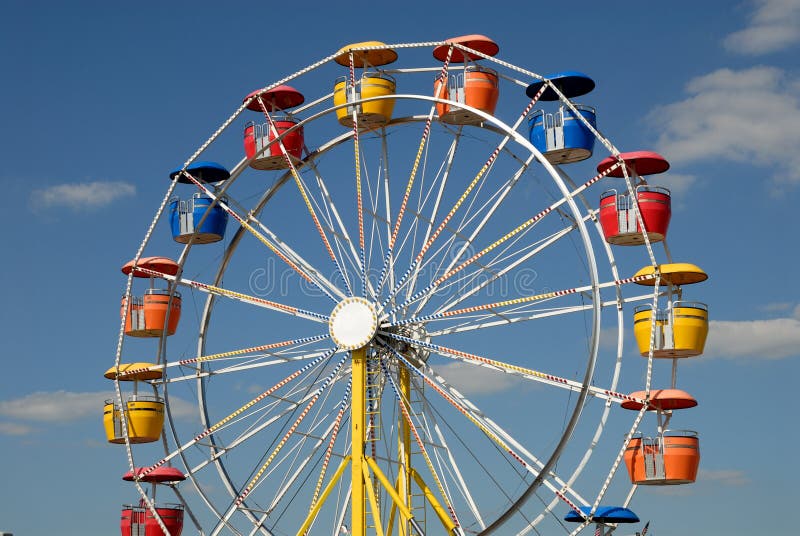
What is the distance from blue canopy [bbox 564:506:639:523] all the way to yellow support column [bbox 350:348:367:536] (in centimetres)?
382

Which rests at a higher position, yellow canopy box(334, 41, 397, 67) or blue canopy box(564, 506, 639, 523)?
yellow canopy box(334, 41, 397, 67)

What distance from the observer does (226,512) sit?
31875 mm

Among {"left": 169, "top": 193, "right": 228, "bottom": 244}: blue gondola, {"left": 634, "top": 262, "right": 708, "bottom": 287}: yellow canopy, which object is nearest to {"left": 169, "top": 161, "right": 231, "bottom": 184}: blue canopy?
{"left": 169, "top": 193, "right": 228, "bottom": 244}: blue gondola

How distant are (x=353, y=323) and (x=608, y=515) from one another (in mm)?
5815

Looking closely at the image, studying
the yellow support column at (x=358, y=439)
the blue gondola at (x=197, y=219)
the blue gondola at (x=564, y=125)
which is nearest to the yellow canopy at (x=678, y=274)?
the blue gondola at (x=564, y=125)

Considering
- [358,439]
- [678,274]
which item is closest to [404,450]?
[358,439]

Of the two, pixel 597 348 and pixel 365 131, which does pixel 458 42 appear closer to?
pixel 365 131

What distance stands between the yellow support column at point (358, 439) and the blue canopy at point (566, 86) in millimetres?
6382

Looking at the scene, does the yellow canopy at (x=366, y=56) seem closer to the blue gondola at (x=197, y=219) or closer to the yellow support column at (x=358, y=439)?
the blue gondola at (x=197, y=219)

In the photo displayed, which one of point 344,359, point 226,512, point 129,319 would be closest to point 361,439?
point 344,359

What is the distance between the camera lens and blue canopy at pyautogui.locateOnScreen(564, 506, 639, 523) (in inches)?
A: 1138

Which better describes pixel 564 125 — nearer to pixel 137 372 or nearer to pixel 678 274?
pixel 678 274

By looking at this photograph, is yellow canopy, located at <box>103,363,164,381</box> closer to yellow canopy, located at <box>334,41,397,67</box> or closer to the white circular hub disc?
the white circular hub disc

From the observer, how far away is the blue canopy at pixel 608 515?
2891 cm
